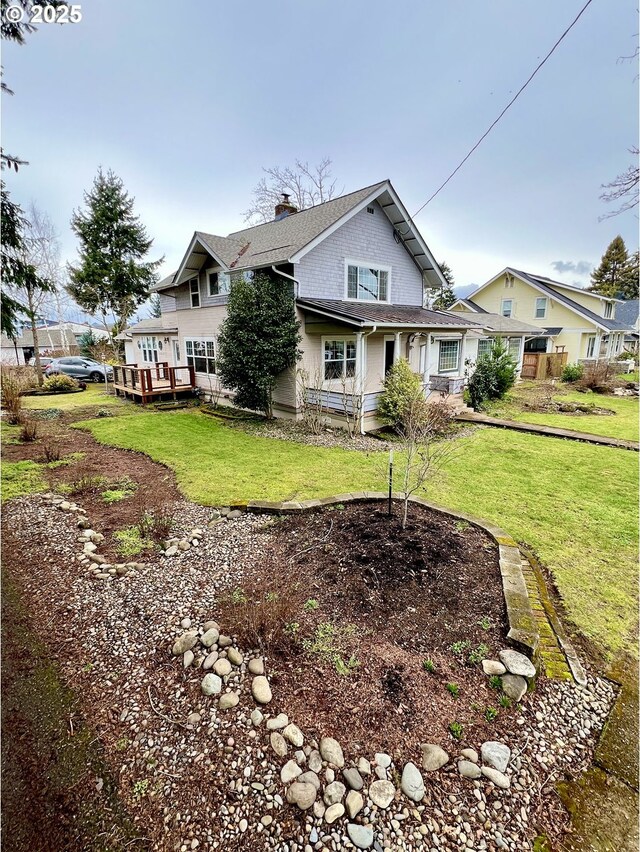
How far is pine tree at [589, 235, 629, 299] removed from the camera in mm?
50344

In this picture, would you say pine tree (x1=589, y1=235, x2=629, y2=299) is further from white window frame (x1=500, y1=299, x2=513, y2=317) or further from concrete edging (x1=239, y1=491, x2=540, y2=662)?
concrete edging (x1=239, y1=491, x2=540, y2=662)

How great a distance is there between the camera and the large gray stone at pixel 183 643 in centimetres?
316

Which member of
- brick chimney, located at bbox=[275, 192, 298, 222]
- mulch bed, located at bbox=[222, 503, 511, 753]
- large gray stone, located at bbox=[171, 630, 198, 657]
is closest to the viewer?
mulch bed, located at bbox=[222, 503, 511, 753]

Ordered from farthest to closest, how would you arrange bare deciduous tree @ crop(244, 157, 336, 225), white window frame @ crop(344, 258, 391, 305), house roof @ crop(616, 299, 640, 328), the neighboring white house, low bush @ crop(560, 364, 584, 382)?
house roof @ crop(616, 299, 640, 328)
the neighboring white house
bare deciduous tree @ crop(244, 157, 336, 225)
low bush @ crop(560, 364, 584, 382)
white window frame @ crop(344, 258, 391, 305)

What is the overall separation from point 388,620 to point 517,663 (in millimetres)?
1060

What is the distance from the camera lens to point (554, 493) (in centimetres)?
679

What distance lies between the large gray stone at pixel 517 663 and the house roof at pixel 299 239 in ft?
36.9

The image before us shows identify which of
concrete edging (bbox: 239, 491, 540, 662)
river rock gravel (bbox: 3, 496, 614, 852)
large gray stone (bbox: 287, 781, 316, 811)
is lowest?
river rock gravel (bbox: 3, 496, 614, 852)

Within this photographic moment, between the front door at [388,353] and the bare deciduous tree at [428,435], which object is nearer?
the bare deciduous tree at [428,435]

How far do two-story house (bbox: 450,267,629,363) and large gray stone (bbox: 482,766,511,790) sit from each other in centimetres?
2677

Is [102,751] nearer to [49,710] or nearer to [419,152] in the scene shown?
[49,710]

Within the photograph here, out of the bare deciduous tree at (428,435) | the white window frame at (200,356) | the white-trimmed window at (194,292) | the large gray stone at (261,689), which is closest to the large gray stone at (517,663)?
the large gray stone at (261,689)

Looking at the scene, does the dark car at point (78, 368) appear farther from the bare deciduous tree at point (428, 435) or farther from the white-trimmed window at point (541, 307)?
the white-trimmed window at point (541, 307)

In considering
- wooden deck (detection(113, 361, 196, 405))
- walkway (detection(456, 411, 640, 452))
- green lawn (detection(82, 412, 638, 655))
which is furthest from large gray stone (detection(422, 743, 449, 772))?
wooden deck (detection(113, 361, 196, 405))
